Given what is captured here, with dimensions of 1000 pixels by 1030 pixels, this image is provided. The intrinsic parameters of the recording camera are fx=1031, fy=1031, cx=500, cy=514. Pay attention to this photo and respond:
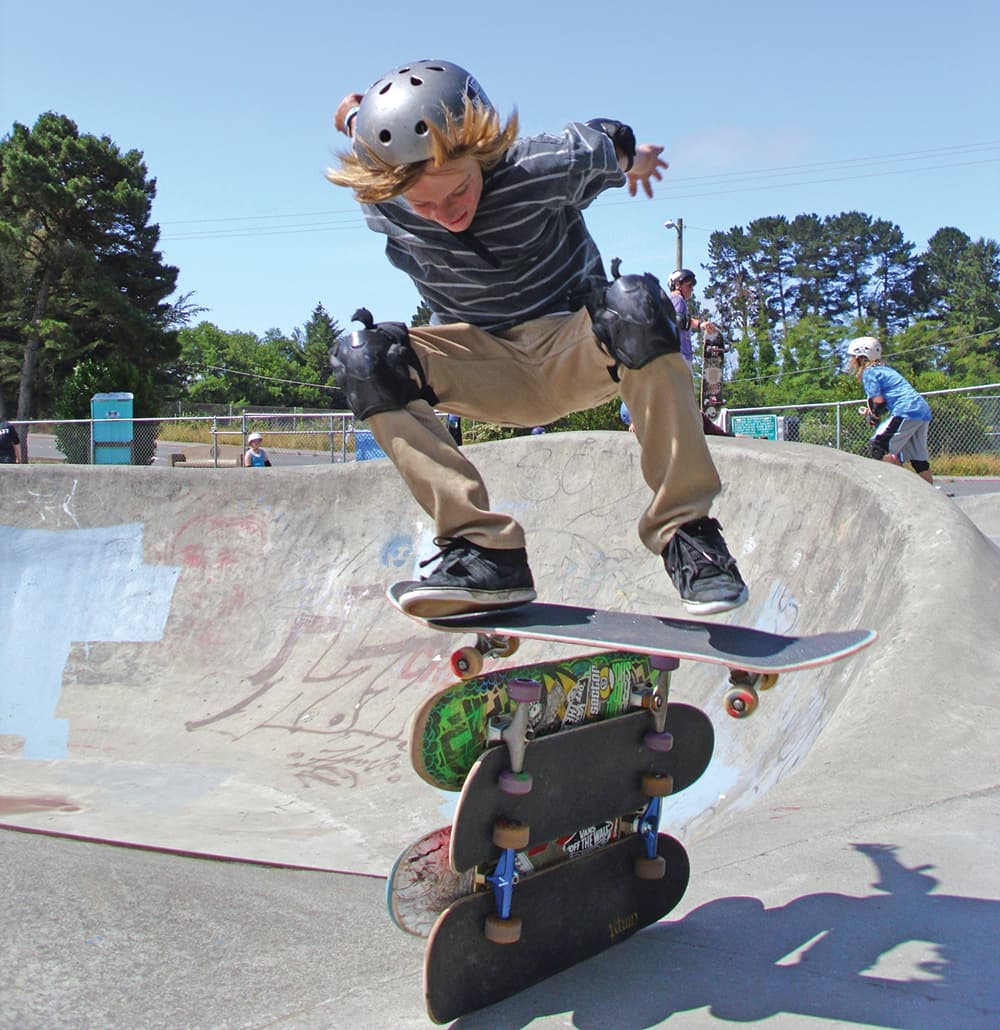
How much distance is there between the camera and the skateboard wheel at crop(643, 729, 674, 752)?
2.47 m

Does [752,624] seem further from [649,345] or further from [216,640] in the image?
[216,640]

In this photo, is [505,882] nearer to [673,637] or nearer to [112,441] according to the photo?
[673,637]

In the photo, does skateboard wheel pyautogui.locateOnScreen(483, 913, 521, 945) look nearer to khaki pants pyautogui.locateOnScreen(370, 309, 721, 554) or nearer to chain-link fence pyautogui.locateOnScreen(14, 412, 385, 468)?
khaki pants pyautogui.locateOnScreen(370, 309, 721, 554)

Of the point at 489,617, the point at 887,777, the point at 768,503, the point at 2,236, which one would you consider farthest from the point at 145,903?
the point at 2,236

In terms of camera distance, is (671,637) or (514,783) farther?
(671,637)

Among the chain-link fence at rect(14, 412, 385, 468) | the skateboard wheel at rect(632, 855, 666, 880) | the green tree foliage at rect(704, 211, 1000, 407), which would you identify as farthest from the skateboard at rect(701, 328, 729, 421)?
the green tree foliage at rect(704, 211, 1000, 407)

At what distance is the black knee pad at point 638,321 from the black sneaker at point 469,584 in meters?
0.56

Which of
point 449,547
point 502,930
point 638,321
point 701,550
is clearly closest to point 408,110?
point 638,321

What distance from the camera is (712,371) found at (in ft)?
31.4

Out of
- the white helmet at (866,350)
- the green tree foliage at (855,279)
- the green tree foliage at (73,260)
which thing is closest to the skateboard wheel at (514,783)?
the white helmet at (866,350)

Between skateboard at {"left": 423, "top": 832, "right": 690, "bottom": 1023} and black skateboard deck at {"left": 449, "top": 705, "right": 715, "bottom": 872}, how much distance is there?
12 centimetres

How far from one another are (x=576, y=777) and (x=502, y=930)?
0.37m

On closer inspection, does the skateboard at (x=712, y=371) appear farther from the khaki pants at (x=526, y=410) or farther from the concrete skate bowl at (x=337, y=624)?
the khaki pants at (x=526, y=410)

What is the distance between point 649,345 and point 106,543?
639cm
